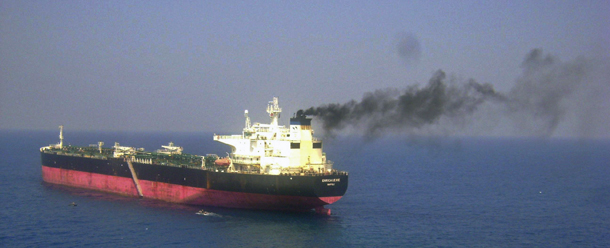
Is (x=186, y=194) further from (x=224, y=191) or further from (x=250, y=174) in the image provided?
(x=250, y=174)

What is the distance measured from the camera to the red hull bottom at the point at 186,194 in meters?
45.3

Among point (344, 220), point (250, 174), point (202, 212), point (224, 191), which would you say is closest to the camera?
point (344, 220)

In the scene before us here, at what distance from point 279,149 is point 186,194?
10.4m

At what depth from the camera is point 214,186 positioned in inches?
1900

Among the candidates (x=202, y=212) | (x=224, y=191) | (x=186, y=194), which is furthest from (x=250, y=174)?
(x=186, y=194)

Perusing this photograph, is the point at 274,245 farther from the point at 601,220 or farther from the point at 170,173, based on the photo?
the point at 601,220

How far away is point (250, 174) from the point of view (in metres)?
45.8

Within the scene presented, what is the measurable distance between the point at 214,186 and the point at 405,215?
17519 mm

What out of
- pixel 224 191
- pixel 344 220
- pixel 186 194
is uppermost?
pixel 224 191

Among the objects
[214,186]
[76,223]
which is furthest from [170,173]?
[76,223]

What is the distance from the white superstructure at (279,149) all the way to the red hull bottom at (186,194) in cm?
257

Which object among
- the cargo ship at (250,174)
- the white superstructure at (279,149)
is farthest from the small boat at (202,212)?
the white superstructure at (279,149)

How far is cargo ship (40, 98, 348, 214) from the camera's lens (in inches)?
1763

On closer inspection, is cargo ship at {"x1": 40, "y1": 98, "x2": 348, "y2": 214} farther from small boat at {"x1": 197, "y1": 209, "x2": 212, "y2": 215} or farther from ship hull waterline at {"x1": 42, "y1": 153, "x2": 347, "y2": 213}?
small boat at {"x1": 197, "y1": 209, "x2": 212, "y2": 215}
